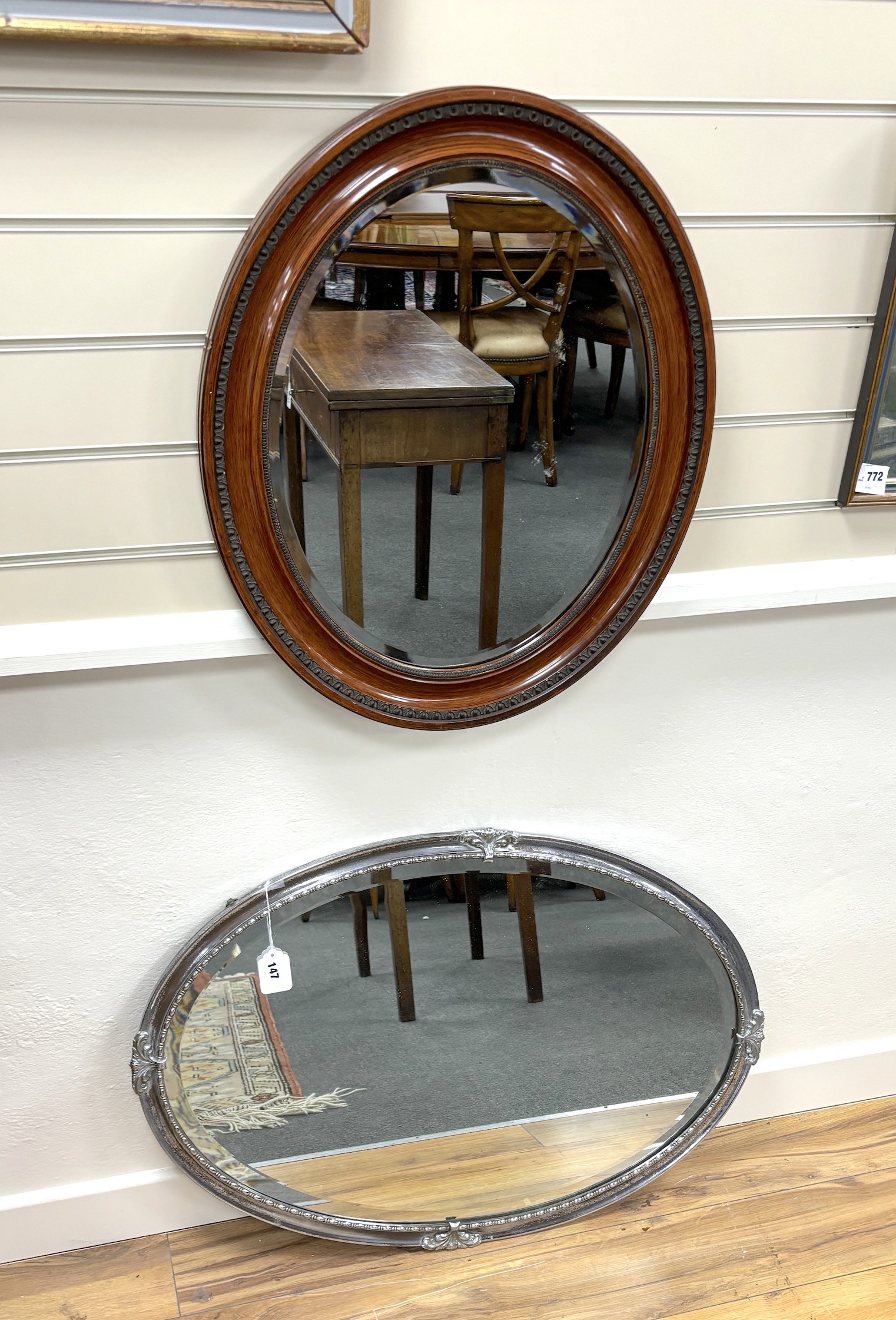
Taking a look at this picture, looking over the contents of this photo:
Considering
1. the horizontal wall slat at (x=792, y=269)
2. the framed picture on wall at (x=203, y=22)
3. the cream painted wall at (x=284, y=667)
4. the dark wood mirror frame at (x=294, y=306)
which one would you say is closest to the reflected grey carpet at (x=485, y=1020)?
the cream painted wall at (x=284, y=667)

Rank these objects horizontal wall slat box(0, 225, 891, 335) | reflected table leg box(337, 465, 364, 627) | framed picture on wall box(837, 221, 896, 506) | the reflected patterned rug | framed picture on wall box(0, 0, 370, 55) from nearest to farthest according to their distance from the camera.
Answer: framed picture on wall box(0, 0, 370, 55) < horizontal wall slat box(0, 225, 891, 335) < reflected table leg box(337, 465, 364, 627) < framed picture on wall box(837, 221, 896, 506) < the reflected patterned rug

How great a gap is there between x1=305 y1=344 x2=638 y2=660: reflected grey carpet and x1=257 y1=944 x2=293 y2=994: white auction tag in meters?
0.42

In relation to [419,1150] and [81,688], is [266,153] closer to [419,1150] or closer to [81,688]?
[81,688]

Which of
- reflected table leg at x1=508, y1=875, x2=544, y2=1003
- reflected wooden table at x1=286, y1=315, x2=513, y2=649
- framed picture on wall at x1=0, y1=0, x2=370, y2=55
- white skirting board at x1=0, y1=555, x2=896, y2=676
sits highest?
framed picture on wall at x1=0, y1=0, x2=370, y2=55

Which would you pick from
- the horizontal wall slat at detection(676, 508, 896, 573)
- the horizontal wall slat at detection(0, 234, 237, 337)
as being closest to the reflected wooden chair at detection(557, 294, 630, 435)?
the horizontal wall slat at detection(676, 508, 896, 573)

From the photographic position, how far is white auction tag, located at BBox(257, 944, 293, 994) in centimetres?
130

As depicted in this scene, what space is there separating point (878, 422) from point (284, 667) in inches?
30.2

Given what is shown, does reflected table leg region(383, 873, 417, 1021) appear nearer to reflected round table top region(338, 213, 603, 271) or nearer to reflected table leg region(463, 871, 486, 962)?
reflected table leg region(463, 871, 486, 962)

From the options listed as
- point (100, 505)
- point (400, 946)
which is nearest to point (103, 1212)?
point (400, 946)

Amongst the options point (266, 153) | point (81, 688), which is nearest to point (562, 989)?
point (81, 688)

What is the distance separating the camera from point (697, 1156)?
5.34ft

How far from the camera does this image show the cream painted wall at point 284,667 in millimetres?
1008

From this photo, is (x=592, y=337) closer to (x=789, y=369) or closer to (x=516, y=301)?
(x=516, y=301)

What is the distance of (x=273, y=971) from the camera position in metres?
1.31
